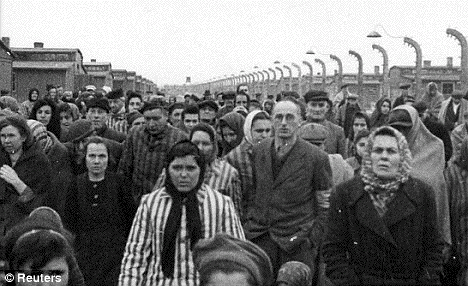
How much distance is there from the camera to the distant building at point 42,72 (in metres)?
41.6

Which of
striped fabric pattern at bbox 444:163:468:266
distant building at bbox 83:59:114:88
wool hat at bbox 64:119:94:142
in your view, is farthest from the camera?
distant building at bbox 83:59:114:88

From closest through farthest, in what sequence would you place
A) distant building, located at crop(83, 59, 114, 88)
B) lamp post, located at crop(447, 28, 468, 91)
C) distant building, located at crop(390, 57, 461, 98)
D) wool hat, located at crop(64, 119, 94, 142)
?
wool hat, located at crop(64, 119, 94, 142) → lamp post, located at crop(447, 28, 468, 91) → distant building, located at crop(390, 57, 461, 98) → distant building, located at crop(83, 59, 114, 88)

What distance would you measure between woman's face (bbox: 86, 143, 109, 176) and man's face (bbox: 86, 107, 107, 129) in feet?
7.81

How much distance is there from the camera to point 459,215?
255 inches

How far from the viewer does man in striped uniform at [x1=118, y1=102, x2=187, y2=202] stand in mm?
7941

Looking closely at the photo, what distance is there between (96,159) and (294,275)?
2172 millimetres

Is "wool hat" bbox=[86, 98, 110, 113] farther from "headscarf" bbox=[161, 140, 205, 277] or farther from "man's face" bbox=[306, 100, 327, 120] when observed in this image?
"headscarf" bbox=[161, 140, 205, 277]

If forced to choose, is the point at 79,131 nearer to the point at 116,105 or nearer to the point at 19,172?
the point at 19,172

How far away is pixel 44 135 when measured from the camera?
8148mm

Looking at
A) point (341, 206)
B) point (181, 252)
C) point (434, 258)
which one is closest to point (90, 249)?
point (181, 252)

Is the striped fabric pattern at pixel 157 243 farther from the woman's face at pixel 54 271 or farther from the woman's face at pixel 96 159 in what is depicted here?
the woman's face at pixel 96 159

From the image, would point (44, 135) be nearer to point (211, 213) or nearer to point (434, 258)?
point (211, 213)

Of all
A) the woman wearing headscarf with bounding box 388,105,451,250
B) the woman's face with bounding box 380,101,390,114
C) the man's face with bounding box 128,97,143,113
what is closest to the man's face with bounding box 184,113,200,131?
the woman wearing headscarf with bounding box 388,105,451,250

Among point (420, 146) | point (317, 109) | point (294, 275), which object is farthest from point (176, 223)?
point (317, 109)
